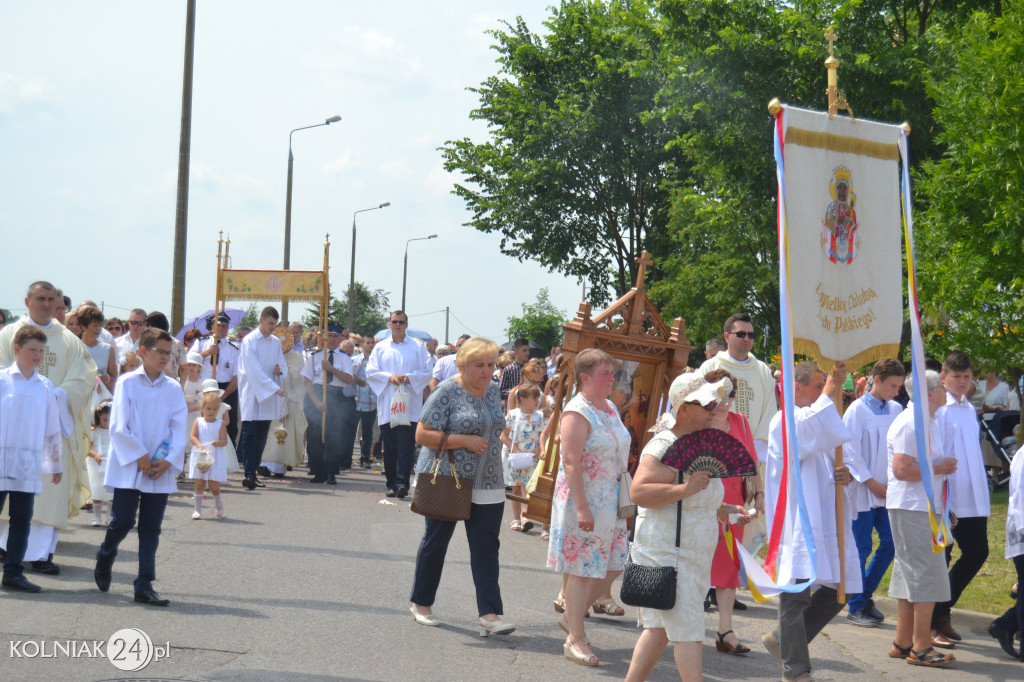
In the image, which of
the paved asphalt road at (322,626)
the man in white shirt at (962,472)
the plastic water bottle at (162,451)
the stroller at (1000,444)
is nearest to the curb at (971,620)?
the paved asphalt road at (322,626)

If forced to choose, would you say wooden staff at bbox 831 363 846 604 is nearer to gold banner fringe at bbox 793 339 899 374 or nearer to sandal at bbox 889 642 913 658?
gold banner fringe at bbox 793 339 899 374

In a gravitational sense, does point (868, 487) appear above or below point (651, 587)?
above

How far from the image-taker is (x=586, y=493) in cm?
689

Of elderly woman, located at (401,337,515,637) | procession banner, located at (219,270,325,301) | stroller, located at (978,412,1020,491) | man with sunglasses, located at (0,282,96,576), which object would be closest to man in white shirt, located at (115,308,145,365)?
man with sunglasses, located at (0,282,96,576)

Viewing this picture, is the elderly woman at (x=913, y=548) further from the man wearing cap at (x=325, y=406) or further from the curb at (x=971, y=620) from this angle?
the man wearing cap at (x=325, y=406)

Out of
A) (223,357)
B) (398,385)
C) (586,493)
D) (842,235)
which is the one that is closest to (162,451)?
(586,493)

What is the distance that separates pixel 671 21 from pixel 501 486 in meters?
17.5

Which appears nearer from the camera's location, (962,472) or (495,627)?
(495,627)

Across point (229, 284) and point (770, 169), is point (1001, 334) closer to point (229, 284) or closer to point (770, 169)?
point (770, 169)

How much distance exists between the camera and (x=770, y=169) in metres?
22.3

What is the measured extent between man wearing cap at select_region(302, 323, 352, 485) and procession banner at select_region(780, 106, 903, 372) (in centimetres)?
983

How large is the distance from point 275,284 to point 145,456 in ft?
32.9

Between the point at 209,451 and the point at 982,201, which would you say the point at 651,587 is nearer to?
the point at 209,451

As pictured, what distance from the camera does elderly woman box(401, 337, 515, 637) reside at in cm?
720
